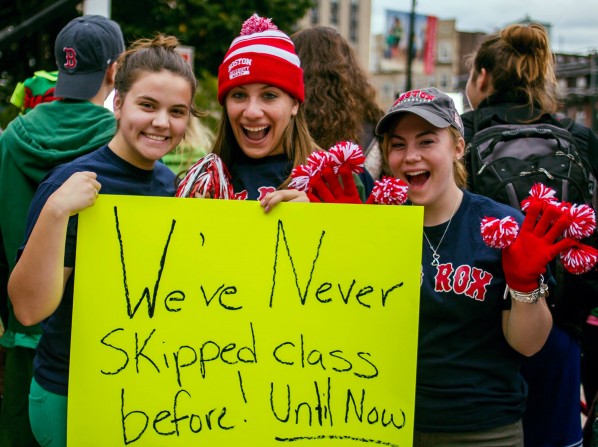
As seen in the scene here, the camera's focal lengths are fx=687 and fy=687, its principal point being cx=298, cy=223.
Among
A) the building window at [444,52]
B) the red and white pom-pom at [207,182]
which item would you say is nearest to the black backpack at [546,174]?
the red and white pom-pom at [207,182]

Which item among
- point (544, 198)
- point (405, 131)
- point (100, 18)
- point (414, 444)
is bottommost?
point (414, 444)

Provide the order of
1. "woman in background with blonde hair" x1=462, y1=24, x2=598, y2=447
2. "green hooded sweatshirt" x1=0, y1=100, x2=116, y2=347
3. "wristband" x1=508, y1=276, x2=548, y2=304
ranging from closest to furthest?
"wristband" x1=508, y1=276, x2=548, y2=304
"woman in background with blonde hair" x1=462, y1=24, x2=598, y2=447
"green hooded sweatshirt" x1=0, y1=100, x2=116, y2=347

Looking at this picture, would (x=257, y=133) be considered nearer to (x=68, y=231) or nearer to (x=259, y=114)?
(x=259, y=114)

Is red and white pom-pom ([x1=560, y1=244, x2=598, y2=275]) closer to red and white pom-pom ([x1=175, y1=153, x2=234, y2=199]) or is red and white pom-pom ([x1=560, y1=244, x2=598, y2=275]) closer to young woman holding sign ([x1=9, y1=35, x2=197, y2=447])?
red and white pom-pom ([x1=175, y1=153, x2=234, y2=199])

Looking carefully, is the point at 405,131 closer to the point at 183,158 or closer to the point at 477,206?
the point at 477,206

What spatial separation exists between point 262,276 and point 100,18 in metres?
1.59

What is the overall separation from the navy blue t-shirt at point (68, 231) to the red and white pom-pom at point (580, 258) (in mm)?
1186

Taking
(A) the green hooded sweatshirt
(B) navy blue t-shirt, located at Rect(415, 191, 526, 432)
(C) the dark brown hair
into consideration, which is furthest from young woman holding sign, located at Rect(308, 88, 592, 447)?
(A) the green hooded sweatshirt

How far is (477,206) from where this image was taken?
1.95 meters

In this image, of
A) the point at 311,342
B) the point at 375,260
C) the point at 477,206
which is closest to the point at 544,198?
the point at 477,206

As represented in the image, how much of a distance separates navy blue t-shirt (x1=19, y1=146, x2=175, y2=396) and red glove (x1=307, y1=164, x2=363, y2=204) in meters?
0.55

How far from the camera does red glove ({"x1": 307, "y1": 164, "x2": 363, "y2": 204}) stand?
70.7 inches

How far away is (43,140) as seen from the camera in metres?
2.58

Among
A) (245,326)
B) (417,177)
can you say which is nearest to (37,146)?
(245,326)
